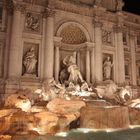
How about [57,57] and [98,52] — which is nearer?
[57,57]

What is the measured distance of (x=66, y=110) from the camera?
13828 mm

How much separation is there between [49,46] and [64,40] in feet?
9.34

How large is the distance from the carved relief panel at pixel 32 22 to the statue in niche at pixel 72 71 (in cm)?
380

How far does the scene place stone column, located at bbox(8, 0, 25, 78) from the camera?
17739 millimetres

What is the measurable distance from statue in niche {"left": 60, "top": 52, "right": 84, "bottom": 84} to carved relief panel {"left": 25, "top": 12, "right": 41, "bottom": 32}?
380 cm

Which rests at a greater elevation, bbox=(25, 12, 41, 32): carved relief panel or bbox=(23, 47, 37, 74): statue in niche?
bbox=(25, 12, 41, 32): carved relief panel

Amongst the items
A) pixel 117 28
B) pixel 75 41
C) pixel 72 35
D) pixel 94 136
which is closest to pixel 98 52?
pixel 75 41

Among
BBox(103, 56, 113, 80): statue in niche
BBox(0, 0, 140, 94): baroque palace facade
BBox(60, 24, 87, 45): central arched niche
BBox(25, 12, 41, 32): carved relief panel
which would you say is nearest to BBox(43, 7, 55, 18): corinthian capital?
BBox(0, 0, 140, 94): baroque palace facade

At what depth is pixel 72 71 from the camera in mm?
19828

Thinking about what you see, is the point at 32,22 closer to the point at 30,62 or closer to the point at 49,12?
the point at 49,12

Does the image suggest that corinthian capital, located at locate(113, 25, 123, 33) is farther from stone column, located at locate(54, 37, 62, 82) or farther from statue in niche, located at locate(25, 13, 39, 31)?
statue in niche, located at locate(25, 13, 39, 31)

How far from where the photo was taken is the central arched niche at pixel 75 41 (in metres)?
21.6

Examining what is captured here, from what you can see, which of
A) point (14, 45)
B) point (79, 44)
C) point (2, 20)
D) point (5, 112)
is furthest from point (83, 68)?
point (5, 112)

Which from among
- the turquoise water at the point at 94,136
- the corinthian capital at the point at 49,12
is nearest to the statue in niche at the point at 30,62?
the corinthian capital at the point at 49,12
